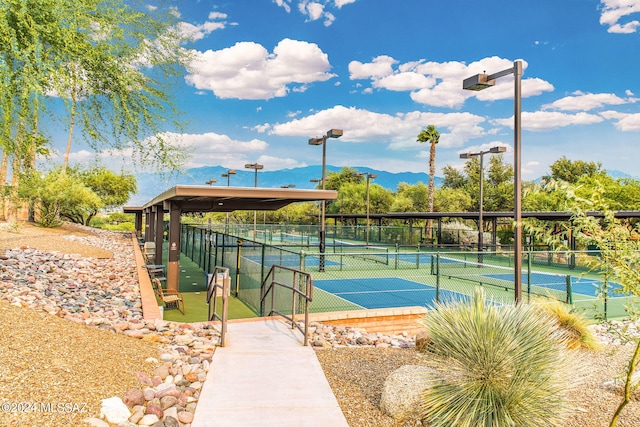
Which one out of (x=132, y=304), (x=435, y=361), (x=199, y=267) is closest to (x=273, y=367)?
(x=435, y=361)

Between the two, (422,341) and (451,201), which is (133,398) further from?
(451,201)

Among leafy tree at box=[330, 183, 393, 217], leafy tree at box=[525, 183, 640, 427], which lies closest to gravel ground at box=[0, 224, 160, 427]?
leafy tree at box=[525, 183, 640, 427]

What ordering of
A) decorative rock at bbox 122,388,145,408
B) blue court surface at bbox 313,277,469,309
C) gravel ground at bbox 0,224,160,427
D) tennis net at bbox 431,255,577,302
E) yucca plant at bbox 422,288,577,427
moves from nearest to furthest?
gravel ground at bbox 0,224,160,427, yucca plant at bbox 422,288,577,427, decorative rock at bbox 122,388,145,408, blue court surface at bbox 313,277,469,309, tennis net at bbox 431,255,577,302

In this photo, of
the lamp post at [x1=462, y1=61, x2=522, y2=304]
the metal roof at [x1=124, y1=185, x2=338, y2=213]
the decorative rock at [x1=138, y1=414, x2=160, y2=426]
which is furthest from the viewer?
the metal roof at [x1=124, y1=185, x2=338, y2=213]

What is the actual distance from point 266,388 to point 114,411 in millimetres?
1761

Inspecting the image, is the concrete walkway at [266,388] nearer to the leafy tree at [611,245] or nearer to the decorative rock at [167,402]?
the decorative rock at [167,402]

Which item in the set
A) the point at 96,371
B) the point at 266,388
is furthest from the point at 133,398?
the point at 266,388

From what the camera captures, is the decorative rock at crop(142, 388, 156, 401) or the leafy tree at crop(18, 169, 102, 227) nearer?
the decorative rock at crop(142, 388, 156, 401)

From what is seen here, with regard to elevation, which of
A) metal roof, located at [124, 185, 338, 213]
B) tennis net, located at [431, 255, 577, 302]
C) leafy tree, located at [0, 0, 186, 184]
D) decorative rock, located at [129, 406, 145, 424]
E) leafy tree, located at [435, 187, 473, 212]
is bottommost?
tennis net, located at [431, 255, 577, 302]

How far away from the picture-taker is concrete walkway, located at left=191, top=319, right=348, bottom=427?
5020 mm

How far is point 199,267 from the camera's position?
23.9 metres

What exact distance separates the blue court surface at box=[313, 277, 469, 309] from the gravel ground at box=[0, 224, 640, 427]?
7.04 meters

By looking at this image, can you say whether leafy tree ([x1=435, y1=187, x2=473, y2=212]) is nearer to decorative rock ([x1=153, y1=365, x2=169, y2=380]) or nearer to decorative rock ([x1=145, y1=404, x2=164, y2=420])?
decorative rock ([x1=153, y1=365, x2=169, y2=380])

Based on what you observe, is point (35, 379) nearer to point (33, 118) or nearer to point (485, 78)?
point (33, 118)
